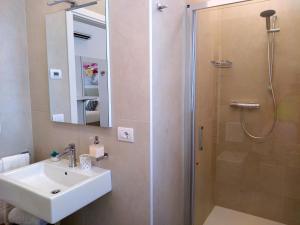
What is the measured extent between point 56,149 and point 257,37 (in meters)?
2.14

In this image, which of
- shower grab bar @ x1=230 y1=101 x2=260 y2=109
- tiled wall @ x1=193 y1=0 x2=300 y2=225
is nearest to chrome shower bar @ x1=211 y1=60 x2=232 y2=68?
tiled wall @ x1=193 y1=0 x2=300 y2=225

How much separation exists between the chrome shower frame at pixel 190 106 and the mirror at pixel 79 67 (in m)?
0.68

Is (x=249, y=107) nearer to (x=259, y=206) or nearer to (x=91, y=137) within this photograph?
(x=259, y=206)

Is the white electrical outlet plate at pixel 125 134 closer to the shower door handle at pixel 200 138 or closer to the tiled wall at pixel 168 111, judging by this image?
the tiled wall at pixel 168 111

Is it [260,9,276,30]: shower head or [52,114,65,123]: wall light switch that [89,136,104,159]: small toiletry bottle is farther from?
[260,9,276,30]: shower head

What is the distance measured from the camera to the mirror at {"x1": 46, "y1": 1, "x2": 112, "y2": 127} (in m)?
1.53

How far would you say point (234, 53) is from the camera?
2.26 meters

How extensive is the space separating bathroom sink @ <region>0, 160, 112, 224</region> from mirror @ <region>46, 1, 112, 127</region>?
0.36 metres

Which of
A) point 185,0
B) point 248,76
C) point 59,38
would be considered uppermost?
point 185,0

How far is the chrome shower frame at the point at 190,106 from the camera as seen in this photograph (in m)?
1.76

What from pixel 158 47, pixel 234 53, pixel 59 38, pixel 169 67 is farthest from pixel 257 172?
pixel 59 38

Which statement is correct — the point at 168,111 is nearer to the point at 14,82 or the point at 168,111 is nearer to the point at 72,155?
the point at 72,155

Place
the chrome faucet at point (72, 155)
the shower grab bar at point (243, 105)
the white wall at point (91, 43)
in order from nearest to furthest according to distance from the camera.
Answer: the white wall at point (91, 43) < the chrome faucet at point (72, 155) < the shower grab bar at point (243, 105)

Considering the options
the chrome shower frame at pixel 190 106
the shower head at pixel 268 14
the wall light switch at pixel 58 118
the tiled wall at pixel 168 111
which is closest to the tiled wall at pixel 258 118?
the shower head at pixel 268 14
